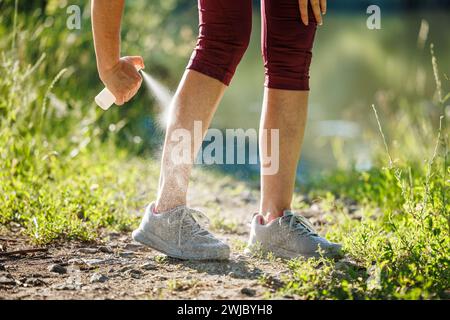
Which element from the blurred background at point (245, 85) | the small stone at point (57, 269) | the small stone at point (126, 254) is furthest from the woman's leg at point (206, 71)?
the blurred background at point (245, 85)

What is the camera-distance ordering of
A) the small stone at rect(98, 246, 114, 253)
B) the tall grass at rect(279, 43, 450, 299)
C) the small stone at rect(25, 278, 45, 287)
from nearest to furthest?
the tall grass at rect(279, 43, 450, 299)
the small stone at rect(25, 278, 45, 287)
the small stone at rect(98, 246, 114, 253)

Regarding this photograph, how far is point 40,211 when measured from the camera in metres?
2.85

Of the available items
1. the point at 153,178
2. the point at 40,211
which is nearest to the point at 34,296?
the point at 40,211

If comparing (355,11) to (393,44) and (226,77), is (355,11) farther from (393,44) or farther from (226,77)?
(226,77)

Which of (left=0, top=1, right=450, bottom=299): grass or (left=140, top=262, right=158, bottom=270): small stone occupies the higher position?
(left=0, top=1, right=450, bottom=299): grass

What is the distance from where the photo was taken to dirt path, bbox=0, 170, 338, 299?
2115mm

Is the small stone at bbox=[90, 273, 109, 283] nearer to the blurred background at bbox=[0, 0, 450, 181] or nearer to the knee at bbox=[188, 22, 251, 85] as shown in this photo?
the knee at bbox=[188, 22, 251, 85]

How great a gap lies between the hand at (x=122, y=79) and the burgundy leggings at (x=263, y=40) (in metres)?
0.19

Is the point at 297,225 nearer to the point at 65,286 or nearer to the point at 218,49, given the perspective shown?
the point at 218,49

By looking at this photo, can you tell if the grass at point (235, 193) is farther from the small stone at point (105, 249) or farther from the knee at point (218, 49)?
the knee at point (218, 49)

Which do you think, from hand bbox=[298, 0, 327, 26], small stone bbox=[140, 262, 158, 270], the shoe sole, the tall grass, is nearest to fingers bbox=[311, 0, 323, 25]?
hand bbox=[298, 0, 327, 26]

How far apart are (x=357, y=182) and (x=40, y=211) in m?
1.86

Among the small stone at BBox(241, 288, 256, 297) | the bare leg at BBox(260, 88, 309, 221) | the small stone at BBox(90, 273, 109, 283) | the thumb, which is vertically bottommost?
the small stone at BBox(241, 288, 256, 297)

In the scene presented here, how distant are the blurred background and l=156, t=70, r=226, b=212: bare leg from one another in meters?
1.16
